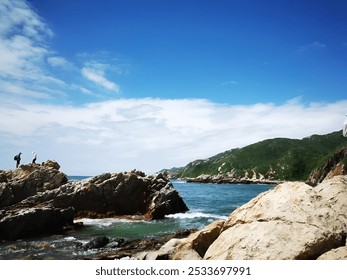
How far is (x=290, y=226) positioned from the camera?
8.88m

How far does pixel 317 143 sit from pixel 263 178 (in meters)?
34.7

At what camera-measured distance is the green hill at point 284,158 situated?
13338cm

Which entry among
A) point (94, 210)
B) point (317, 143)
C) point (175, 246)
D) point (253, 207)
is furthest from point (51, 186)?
point (317, 143)

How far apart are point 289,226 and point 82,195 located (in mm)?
30972

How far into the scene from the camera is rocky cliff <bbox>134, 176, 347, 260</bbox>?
8.35m

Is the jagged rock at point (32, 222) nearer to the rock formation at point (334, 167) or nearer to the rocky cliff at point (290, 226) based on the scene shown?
the rocky cliff at point (290, 226)

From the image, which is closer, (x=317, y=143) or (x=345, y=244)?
(x=345, y=244)

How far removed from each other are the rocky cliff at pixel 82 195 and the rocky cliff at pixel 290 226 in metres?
23.7

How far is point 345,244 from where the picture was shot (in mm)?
8812

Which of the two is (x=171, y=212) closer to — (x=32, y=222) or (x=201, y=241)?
(x=32, y=222)

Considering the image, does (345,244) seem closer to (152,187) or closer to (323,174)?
(152,187)

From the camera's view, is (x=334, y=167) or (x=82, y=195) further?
(x=334, y=167)

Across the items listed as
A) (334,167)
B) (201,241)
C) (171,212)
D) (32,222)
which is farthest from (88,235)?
(334,167)

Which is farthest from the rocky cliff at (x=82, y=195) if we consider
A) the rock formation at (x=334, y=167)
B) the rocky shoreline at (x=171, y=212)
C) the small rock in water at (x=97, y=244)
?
the rock formation at (x=334, y=167)
